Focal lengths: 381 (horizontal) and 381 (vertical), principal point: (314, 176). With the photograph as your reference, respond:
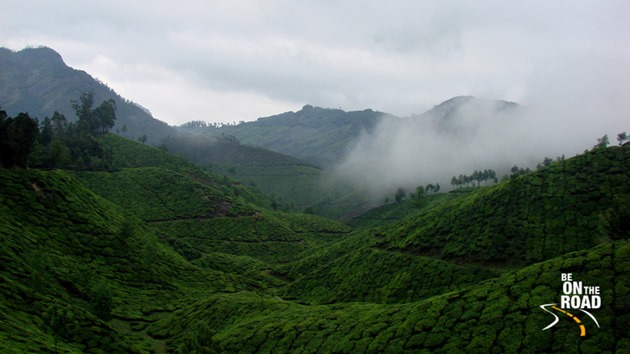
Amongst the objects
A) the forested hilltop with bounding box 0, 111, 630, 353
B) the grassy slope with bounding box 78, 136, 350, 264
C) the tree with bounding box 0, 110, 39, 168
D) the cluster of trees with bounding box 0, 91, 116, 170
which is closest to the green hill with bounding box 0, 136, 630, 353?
the forested hilltop with bounding box 0, 111, 630, 353

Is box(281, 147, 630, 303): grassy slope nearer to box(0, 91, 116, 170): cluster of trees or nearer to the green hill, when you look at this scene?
the green hill

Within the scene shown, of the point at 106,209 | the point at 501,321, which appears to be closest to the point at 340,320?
the point at 501,321

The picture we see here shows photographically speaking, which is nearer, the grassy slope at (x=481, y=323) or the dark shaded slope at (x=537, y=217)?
the grassy slope at (x=481, y=323)

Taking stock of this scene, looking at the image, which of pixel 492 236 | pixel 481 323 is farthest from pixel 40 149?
pixel 481 323

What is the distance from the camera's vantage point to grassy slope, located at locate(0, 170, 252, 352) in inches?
2092

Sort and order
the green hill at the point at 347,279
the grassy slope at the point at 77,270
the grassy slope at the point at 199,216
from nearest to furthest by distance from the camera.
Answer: the green hill at the point at 347,279, the grassy slope at the point at 77,270, the grassy slope at the point at 199,216

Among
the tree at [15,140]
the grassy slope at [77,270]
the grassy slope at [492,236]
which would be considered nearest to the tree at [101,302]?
the grassy slope at [77,270]

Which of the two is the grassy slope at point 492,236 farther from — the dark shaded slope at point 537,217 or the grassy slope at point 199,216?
the grassy slope at point 199,216

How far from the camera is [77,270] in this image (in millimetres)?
79625

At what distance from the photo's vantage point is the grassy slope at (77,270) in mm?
53125

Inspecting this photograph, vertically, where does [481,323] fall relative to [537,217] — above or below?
below

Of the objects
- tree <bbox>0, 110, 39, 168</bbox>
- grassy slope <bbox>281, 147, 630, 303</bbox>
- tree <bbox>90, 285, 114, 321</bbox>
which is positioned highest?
tree <bbox>0, 110, 39, 168</bbox>

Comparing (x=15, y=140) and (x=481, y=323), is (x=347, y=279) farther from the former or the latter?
(x=15, y=140)

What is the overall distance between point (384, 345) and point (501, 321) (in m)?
14.1
